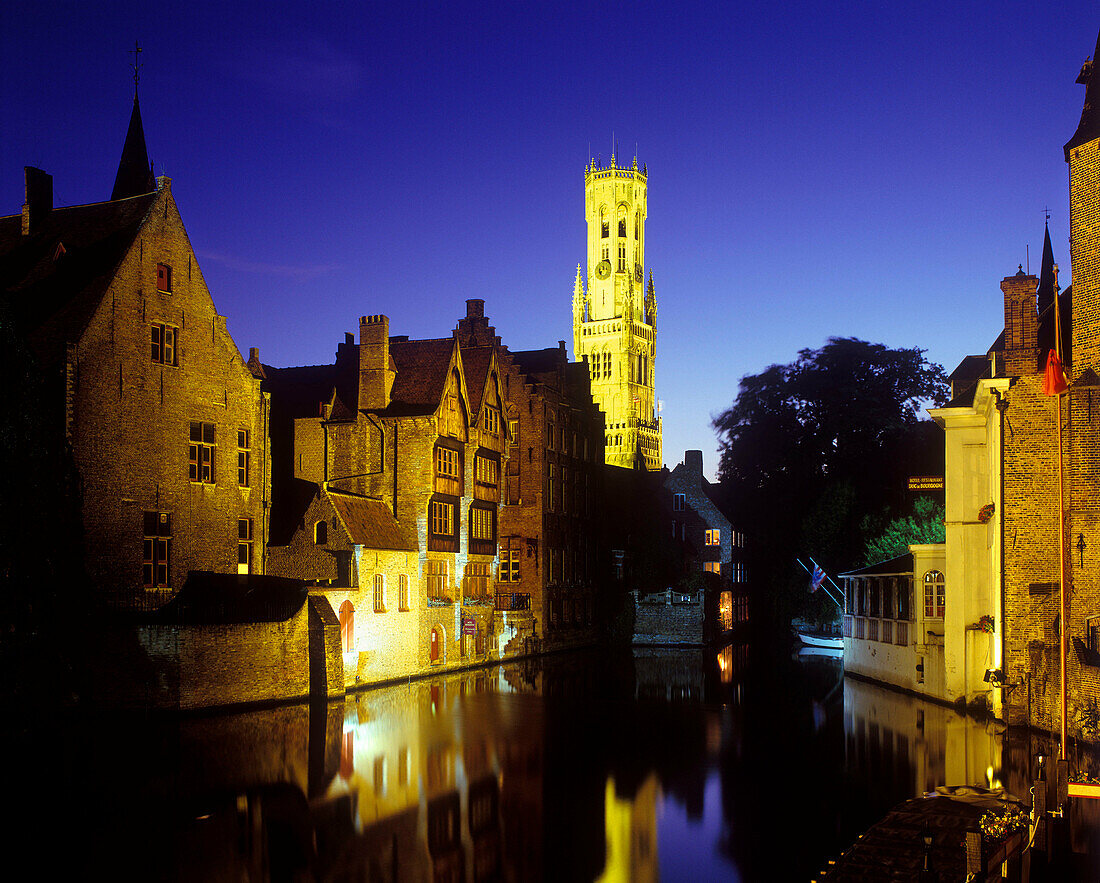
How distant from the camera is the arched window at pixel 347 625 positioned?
38.0 m

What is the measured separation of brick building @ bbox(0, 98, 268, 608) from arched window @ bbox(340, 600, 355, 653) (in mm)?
3370

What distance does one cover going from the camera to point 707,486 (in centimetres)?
7419

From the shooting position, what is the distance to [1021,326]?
3016cm

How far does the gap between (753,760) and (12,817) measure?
1534 centimetres

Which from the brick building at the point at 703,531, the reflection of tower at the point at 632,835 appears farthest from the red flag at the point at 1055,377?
the brick building at the point at 703,531

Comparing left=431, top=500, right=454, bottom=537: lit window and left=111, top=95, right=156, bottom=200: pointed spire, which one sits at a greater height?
left=111, top=95, right=156, bottom=200: pointed spire

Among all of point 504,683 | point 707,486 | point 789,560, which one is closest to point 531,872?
point 504,683

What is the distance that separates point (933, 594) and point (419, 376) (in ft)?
72.5

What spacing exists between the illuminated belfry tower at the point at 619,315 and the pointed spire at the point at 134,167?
4611 inches

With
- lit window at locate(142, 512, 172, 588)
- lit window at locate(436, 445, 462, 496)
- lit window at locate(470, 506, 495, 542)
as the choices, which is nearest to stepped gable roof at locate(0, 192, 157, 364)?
lit window at locate(142, 512, 172, 588)

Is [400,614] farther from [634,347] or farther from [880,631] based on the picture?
[634,347]

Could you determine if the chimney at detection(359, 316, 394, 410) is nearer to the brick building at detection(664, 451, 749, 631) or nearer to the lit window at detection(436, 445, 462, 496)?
the lit window at detection(436, 445, 462, 496)

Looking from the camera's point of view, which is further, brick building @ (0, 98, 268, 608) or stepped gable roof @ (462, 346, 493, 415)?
stepped gable roof @ (462, 346, 493, 415)

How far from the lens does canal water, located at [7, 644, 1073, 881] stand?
16438mm
